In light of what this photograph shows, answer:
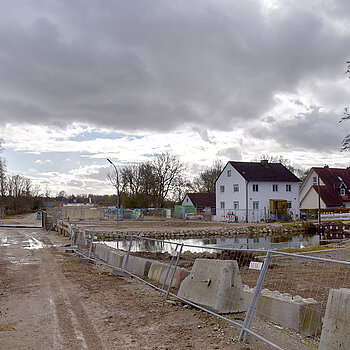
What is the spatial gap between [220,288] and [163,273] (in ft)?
11.9

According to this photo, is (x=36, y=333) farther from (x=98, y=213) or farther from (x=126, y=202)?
(x=126, y=202)

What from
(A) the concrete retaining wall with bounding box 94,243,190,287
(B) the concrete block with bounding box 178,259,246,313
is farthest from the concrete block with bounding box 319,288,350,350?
(A) the concrete retaining wall with bounding box 94,243,190,287

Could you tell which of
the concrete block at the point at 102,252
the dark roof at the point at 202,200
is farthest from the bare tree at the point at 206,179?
the concrete block at the point at 102,252

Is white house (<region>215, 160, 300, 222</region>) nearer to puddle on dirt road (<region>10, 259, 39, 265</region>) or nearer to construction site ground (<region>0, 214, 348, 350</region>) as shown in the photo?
puddle on dirt road (<region>10, 259, 39, 265</region>)

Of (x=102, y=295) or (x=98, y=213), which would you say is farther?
(x=98, y=213)

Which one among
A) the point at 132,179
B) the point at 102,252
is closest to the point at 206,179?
the point at 132,179

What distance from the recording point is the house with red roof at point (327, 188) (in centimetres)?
6081

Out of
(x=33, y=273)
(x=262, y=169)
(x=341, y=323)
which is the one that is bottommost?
(x=33, y=273)

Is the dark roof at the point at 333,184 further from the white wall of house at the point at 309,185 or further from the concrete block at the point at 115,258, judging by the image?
the concrete block at the point at 115,258

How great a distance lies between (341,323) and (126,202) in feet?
246

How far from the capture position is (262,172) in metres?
58.7

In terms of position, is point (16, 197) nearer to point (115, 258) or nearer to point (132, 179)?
point (132, 179)

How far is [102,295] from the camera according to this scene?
939cm

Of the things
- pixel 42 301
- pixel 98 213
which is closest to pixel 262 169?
pixel 98 213
